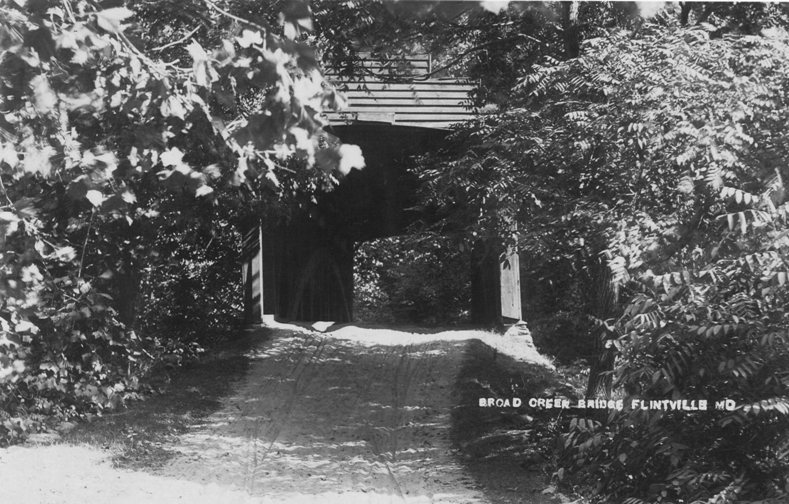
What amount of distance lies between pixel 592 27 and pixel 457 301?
387 centimetres

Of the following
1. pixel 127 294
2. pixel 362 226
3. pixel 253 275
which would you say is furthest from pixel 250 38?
pixel 253 275

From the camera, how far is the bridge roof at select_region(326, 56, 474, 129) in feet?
20.5

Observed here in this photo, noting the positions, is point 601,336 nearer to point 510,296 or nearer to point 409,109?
point 409,109

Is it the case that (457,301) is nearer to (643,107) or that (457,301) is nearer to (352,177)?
(352,177)

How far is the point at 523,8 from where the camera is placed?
6.39m

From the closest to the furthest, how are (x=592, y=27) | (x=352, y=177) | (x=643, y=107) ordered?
(x=643, y=107) < (x=592, y=27) < (x=352, y=177)

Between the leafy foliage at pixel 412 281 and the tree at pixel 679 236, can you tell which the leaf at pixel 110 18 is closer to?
the tree at pixel 679 236

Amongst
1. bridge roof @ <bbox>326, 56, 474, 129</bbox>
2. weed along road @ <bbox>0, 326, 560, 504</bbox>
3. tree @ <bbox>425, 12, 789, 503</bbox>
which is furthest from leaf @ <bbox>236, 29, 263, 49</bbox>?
weed along road @ <bbox>0, 326, 560, 504</bbox>

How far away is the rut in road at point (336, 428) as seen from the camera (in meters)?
5.54

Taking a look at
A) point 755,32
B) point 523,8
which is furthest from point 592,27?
point 755,32

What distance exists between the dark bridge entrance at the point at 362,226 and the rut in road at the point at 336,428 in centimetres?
61

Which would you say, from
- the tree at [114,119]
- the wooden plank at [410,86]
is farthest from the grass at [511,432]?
the tree at [114,119]

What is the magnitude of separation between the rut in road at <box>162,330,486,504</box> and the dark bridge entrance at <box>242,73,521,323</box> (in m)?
0.61

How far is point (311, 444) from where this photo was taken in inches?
255
